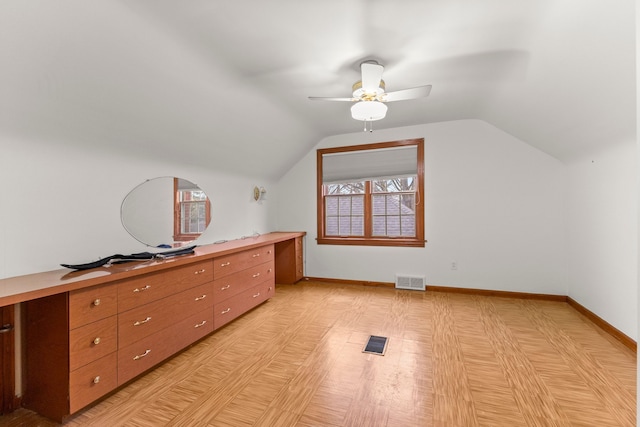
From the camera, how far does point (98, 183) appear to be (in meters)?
2.23

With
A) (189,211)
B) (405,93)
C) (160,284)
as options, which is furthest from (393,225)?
(160,284)

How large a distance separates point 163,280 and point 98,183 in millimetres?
951

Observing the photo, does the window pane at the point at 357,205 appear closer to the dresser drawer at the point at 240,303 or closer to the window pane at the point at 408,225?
the window pane at the point at 408,225

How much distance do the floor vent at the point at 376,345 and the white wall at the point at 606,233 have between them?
2072 mm

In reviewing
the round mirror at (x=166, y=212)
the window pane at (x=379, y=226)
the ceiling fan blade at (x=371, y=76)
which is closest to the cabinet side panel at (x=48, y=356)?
the round mirror at (x=166, y=212)

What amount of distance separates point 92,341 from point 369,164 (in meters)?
4.03

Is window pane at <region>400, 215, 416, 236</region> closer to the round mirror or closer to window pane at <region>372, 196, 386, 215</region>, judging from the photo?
window pane at <region>372, 196, 386, 215</region>

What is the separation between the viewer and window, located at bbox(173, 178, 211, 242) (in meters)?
3.03

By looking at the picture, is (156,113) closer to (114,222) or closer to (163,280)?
(114,222)

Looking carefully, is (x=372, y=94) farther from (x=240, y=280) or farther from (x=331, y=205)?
(x=331, y=205)

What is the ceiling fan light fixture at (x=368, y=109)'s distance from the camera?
2393 millimetres

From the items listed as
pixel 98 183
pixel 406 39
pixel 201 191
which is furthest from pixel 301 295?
pixel 406 39

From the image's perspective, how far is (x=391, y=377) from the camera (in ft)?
6.90

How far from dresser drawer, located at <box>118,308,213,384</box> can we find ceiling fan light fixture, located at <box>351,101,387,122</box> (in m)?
2.34
